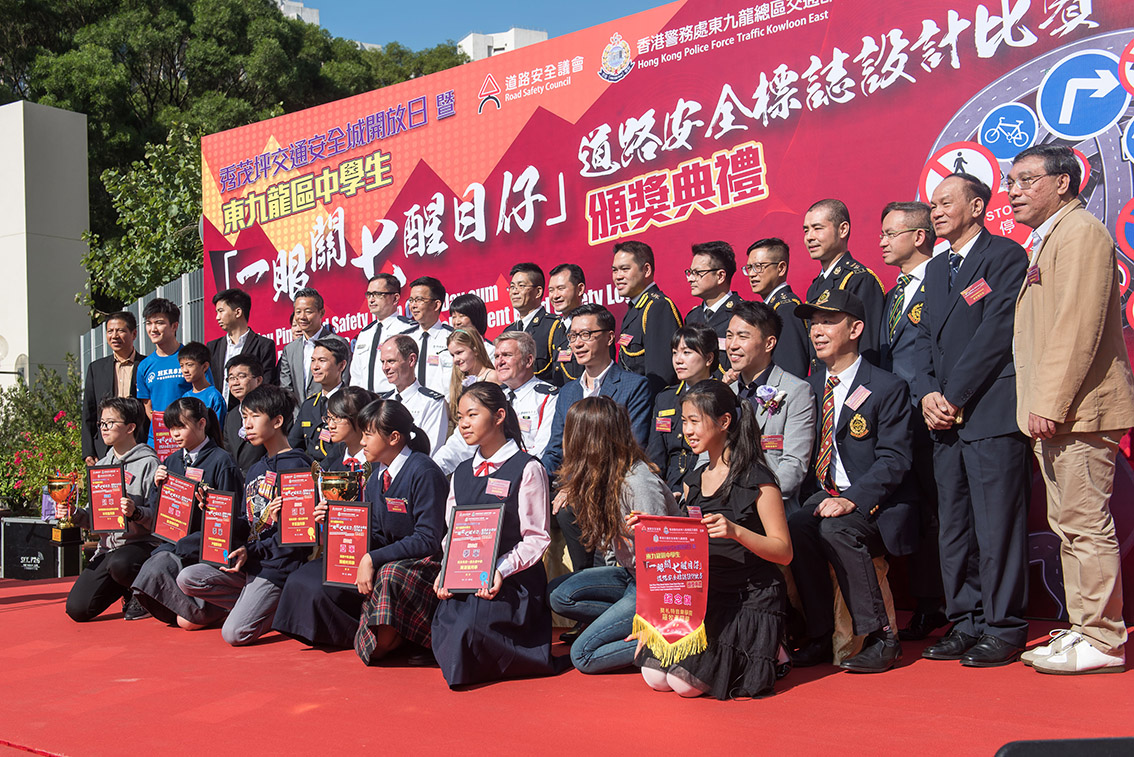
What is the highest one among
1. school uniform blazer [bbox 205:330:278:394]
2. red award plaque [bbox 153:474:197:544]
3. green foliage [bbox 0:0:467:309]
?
green foliage [bbox 0:0:467:309]

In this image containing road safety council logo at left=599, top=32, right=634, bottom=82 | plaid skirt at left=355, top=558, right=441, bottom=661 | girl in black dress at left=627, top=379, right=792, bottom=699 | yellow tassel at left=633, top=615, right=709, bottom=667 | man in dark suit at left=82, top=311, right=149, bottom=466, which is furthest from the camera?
man in dark suit at left=82, top=311, right=149, bottom=466

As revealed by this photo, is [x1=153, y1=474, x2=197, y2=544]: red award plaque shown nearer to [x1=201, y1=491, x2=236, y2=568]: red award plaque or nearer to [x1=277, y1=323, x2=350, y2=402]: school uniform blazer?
[x1=201, y1=491, x2=236, y2=568]: red award plaque

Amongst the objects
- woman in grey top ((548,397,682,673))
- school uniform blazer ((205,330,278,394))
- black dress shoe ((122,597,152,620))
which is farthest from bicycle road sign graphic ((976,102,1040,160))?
black dress shoe ((122,597,152,620))

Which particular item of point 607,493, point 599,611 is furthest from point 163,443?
point 607,493

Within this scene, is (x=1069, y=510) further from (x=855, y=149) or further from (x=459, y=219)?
(x=459, y=219)

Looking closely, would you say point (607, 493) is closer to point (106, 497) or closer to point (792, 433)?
point (792, 433)

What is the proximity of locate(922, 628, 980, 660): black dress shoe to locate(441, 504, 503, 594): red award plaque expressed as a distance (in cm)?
184

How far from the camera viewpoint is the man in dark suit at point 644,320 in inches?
231

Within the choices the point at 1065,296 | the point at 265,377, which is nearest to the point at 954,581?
the point at 1065,296

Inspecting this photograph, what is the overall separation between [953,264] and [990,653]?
169 centimetres

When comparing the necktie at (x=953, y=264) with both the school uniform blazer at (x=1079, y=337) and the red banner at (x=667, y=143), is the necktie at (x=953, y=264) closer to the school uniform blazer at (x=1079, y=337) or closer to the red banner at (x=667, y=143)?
the school uniform blazer at (x=1079, y=337)

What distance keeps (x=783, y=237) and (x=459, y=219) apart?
2864 mm

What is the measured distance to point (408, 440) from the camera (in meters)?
4.81

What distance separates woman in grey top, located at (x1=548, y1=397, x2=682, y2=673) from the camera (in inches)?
161
